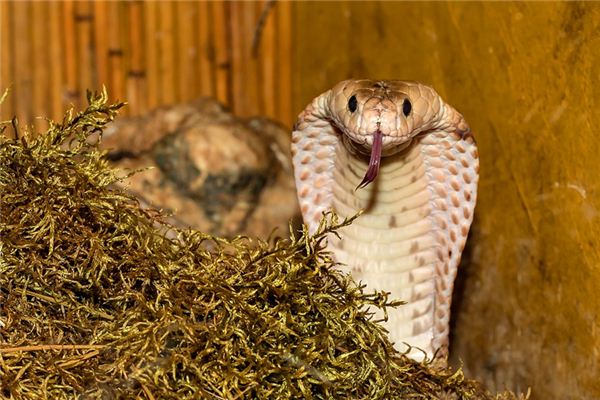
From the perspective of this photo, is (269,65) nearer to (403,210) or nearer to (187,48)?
(187,48)

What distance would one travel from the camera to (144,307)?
1433mm

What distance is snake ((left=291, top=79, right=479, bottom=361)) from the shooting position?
1.99 m

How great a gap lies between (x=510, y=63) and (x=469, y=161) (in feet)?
1.21

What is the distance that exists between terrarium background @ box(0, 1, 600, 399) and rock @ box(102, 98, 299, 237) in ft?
1.27

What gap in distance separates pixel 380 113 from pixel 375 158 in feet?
0.31

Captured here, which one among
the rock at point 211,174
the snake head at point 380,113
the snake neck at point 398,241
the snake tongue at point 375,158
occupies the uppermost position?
the snake head at point 380,113

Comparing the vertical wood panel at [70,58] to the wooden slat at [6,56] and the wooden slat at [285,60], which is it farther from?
the wooden slat at [285,60]

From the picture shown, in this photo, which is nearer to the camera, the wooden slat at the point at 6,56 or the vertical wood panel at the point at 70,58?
the wooden slat at the point at 6,56

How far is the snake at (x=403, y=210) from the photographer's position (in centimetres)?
199

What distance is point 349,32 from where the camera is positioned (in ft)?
10.3

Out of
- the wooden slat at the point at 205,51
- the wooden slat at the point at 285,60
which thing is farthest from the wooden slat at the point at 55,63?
the wooden slat at the point at 285,60

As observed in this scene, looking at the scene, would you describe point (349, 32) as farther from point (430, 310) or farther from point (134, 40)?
point (430, 310)

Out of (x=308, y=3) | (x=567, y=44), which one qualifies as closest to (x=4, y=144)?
(x=567, y=44)

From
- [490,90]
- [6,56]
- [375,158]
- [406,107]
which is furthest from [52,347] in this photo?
[6,56]
